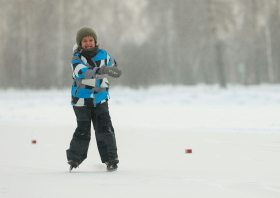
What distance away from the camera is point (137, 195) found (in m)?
3.92

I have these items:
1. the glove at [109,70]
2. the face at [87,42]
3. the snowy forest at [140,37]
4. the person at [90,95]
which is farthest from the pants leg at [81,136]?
the snowy forest at [140,37]

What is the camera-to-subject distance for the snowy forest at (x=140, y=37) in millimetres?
29500

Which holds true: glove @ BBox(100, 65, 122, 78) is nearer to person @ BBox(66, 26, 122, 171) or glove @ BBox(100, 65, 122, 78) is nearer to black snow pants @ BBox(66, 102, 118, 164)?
person @ BBox(66, 26, 122, 171)

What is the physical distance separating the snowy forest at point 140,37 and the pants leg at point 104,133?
23.0m

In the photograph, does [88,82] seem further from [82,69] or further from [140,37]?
[140,37]

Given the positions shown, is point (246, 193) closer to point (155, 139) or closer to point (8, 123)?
point (155, 139)

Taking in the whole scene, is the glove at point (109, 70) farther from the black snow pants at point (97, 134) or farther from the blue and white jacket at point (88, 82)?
the black snow pants at point (97, 134)

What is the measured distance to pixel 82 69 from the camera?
517 cm

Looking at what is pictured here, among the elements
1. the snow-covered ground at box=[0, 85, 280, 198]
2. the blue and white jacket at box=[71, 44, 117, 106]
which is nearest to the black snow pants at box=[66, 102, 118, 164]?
the blue and white jacket at box=[71, 44, 117, 106]

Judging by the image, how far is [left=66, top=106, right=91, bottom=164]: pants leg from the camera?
17.8 feet

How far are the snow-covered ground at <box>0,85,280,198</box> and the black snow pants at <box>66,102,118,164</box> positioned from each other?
21cm

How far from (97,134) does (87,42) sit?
3.53ft

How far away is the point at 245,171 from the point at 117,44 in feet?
109

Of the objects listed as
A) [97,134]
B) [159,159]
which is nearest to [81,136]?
[97,134]
